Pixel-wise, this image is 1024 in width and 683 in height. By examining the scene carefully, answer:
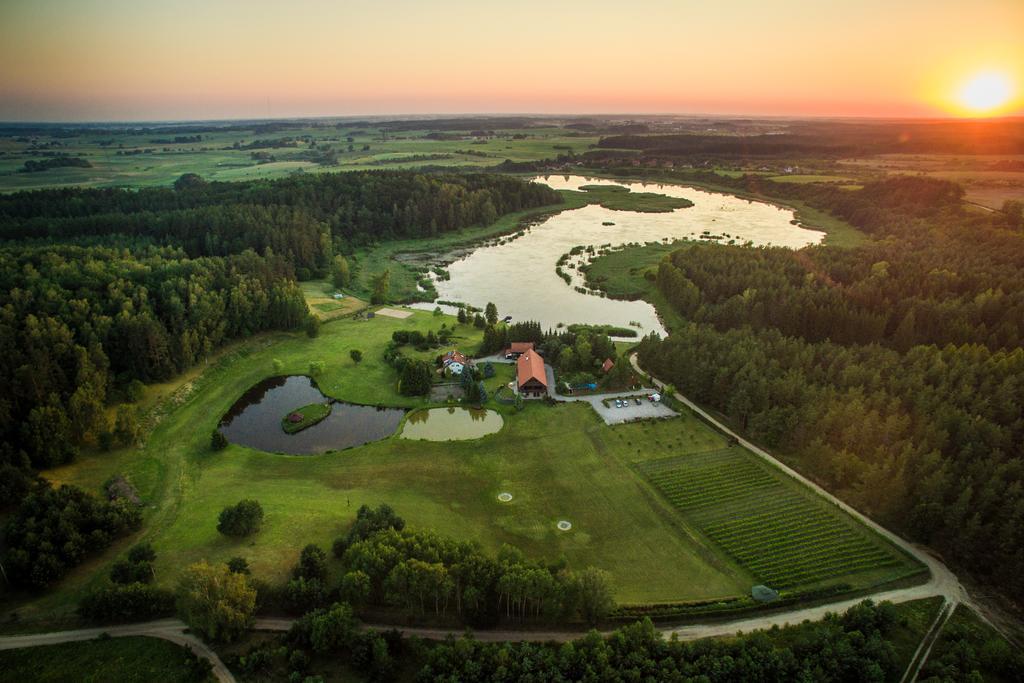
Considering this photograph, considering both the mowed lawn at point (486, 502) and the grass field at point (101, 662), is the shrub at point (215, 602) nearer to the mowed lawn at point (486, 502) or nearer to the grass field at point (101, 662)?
the grass field at point (101, 662)

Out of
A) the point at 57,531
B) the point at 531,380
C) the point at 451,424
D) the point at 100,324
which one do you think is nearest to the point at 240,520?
the point at 57,531

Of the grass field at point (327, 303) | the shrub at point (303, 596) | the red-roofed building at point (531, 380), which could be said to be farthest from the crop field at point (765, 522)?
the grass field at point (327, 303)

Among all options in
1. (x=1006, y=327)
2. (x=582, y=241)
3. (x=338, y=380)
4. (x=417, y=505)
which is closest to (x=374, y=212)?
(x=582, y=241)

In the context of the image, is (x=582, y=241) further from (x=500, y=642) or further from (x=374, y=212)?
(x=500, y=642)

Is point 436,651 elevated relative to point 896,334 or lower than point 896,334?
lower

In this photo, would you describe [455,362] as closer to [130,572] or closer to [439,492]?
[439,492]
